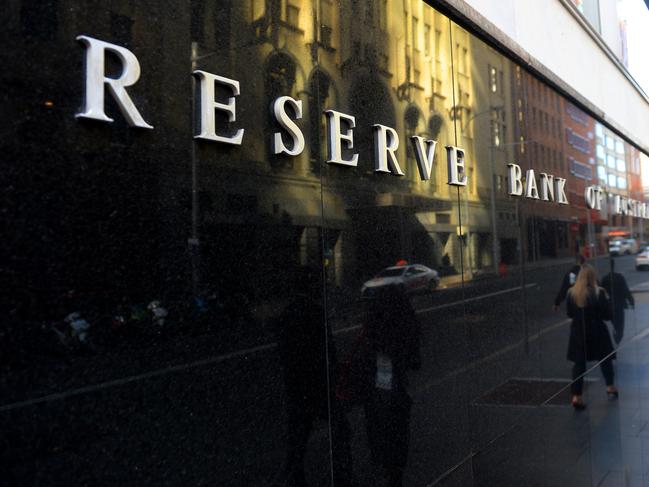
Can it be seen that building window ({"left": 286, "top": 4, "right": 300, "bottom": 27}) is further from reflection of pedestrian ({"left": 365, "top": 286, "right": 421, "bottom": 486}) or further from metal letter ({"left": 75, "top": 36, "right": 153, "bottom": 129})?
reflection of pedestrian ({"left": 365, "top": 286, "right": 421, "bottom": 486})

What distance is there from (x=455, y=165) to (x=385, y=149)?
108cm

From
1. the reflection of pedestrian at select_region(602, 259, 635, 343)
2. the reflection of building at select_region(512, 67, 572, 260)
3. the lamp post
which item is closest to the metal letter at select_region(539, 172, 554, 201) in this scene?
the reflection of building at select_region(512, 67, 572, 260)

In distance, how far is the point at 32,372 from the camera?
224 centimetres

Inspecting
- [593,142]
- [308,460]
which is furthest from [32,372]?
[593,142]

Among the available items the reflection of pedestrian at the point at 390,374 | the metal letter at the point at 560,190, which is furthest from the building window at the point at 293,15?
the metal letter at the point at 560,190

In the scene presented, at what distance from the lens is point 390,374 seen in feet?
13.6

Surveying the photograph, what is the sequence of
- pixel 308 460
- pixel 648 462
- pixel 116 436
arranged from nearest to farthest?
pixel 116 436, pixel 308 460, pixel 648 462

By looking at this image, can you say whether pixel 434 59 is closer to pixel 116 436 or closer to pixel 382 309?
pixel 382 309

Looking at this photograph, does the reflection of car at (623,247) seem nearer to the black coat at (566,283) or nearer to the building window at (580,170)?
the building window at (580,170)

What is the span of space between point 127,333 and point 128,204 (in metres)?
0.50

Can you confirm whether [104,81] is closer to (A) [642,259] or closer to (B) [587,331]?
(B) [587,331]

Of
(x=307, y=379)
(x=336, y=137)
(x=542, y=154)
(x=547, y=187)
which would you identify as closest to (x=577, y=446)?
(x=547, y=187)

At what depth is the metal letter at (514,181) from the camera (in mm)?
6242

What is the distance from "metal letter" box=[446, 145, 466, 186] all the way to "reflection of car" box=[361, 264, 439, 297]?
0.81 metres
